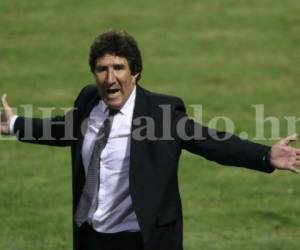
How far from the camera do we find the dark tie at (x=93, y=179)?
19.3 ft

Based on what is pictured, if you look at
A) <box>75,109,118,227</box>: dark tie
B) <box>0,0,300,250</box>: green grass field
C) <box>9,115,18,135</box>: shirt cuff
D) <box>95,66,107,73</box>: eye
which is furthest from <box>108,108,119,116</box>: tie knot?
<box>0,0,300,250</box>: green grass field

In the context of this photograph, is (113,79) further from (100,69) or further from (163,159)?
(163,159)

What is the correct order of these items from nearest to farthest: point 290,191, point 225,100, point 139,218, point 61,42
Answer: point 139,218
point 290,191
point 225,100
point 61,42

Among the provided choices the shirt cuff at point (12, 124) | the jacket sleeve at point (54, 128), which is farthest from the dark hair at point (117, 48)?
the shirt cuff at point (12, 124)

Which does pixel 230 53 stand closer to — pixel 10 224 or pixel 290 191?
pixel 290 191

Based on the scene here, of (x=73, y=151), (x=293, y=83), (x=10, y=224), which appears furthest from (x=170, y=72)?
(x=73, y=151)

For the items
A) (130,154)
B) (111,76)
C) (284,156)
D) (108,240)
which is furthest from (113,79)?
(284,156)

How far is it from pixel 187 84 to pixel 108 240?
8624 mm

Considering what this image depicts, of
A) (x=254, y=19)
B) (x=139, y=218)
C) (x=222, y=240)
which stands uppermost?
(x=254, y=19)

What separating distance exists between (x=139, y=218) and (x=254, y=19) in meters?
11.2

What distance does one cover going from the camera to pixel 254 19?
653 inches

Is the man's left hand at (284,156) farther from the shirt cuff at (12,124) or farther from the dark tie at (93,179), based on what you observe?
the shirt cuff at (12,124)

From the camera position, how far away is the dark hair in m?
5.88

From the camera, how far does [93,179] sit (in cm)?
588
